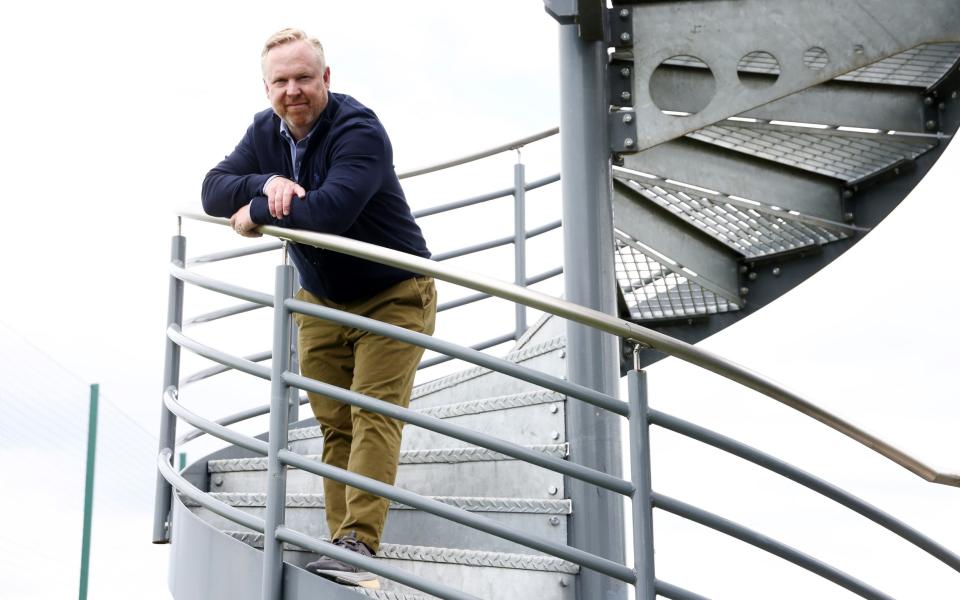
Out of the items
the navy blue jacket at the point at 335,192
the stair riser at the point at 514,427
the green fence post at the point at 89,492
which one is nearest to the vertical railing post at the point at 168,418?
the navy blue jacket at the point at 335,192

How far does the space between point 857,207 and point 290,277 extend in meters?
2.84

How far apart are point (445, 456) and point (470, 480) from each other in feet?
0.38

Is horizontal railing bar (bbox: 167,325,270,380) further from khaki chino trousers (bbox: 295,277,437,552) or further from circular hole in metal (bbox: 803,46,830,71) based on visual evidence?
circular hole in metal (bbox: 803,46,830,71)

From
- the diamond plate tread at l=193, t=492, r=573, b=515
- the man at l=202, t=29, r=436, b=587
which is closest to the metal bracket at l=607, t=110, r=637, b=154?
the man at l=202, t=29, r=436, b=587

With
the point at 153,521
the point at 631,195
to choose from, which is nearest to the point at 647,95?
the point at 631,195

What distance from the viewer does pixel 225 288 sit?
3061mm

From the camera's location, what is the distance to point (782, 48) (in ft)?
12.5

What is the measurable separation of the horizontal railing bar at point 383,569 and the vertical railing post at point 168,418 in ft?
3.97

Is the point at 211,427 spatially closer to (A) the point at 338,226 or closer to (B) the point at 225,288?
(B) the point at 225,288

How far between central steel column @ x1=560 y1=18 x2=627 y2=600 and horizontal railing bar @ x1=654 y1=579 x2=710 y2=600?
0.69m

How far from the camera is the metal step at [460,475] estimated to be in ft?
11.6

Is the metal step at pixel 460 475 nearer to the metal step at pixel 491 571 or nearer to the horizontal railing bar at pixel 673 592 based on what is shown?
the metal step at pixel 491 571

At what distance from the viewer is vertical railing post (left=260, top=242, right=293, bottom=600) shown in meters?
2.81

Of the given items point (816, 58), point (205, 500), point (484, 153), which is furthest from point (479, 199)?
point (205, 500)
